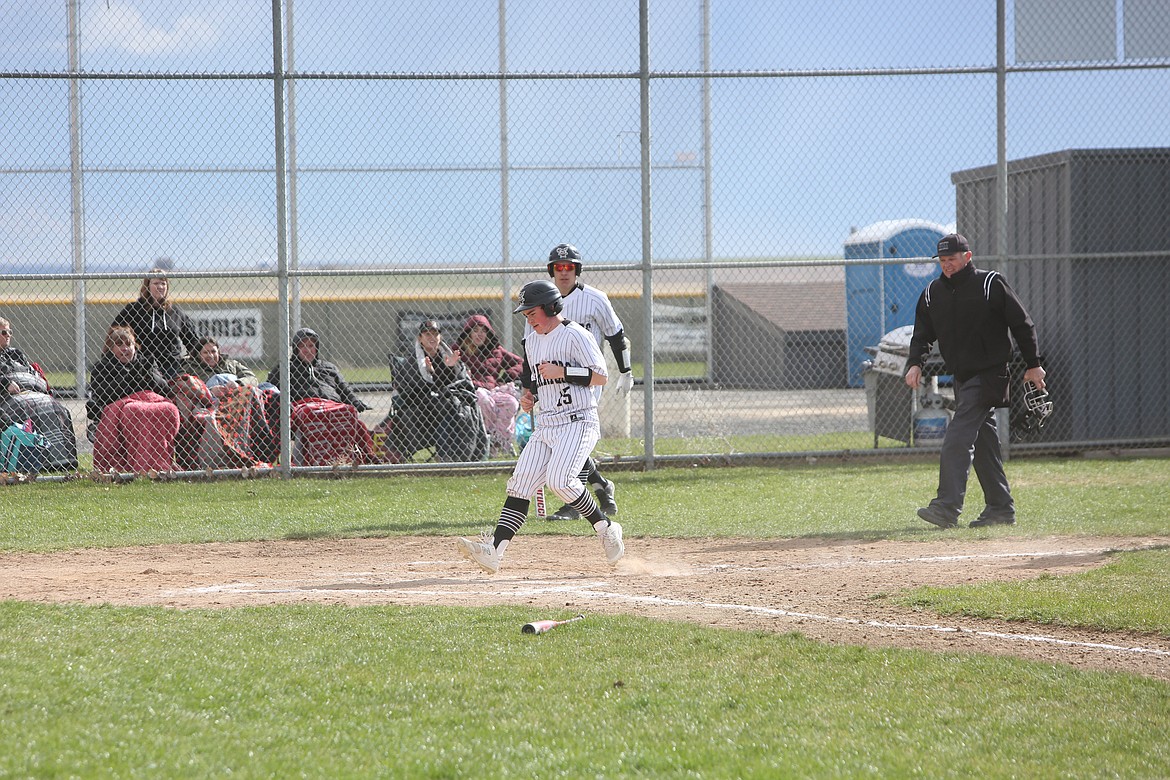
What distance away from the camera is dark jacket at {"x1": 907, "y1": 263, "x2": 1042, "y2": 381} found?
835 cm

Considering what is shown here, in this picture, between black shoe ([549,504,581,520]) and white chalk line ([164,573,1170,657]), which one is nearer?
white chalk line ([164,573,1170,657])

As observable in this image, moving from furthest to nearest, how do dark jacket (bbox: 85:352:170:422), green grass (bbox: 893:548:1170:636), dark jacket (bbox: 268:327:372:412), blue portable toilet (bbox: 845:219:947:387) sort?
blue portable toilet (bbox: 845:219:947:387)
dark jacket (bbox: 268:327:372:412)
dark jacket (bbox: 85:352:170:422)
green grass (bbox: 893:548:1170:636)

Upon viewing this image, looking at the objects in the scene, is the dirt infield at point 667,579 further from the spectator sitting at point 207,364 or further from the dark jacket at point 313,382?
the dark jacket at point 313,382

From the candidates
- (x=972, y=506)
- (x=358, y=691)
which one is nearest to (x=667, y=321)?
(x=972, y=506)

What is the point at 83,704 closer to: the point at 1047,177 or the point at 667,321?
the point at 1047,177

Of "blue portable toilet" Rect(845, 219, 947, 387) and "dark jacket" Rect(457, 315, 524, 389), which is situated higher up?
"blue portable toilet" Rect(845, 219, 947, 387)

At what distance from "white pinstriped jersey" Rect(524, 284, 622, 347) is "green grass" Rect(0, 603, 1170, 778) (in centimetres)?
359

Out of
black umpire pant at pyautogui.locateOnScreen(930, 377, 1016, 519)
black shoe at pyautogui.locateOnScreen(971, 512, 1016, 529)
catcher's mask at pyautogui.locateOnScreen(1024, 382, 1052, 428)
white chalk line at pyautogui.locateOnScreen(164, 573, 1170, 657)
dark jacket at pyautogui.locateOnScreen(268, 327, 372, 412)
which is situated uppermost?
dark jacket at pyautogui.locateOnScreen(268, 327, 372, 412)

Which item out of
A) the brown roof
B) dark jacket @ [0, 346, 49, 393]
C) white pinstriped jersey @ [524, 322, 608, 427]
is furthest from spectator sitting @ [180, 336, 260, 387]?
the brown roof

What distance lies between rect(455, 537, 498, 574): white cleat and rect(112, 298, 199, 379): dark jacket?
16.9 feet

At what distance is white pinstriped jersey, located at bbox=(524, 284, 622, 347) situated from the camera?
861cm

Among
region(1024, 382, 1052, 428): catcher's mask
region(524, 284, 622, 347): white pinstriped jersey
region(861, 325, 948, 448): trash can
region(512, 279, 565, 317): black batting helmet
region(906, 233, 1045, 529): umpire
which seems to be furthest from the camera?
region(861, 325, 948, 448): trash can

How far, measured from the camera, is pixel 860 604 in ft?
19.4

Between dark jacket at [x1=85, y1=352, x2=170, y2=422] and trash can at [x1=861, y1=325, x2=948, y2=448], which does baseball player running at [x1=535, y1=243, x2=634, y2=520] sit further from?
trash can at [x1=861, y1=325, x2=948, y2=448]
